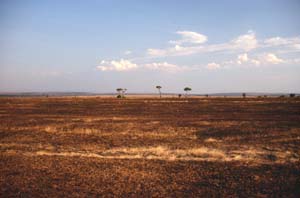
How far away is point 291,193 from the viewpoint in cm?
718

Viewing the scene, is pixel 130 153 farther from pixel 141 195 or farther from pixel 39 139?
pixel 39 139

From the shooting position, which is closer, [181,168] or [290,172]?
[290,172]

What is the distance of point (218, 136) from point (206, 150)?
401 cm

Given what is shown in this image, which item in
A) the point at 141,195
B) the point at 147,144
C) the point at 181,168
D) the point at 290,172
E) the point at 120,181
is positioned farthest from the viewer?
the point at 147,144

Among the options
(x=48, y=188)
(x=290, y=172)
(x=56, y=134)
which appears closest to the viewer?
(x=48, y=188)

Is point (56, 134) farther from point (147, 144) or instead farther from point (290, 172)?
point (290, 172)

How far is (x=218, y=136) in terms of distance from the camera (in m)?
16.1

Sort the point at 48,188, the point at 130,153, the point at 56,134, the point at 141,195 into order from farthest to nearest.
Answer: the point at 56,134 < the point at 130,153 < the point at 48,188 < the point at 141,195

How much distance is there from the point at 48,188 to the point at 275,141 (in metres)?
11.8

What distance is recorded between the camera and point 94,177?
27.8 feet

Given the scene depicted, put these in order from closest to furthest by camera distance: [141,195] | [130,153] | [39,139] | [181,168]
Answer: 1. [141,195]
2. [181,168]
3. [130,153]
4. [39,139]

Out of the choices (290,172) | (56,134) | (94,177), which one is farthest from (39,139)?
(290,172)

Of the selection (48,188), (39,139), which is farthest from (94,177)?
(39,139)

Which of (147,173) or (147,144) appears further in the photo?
(147,144)
